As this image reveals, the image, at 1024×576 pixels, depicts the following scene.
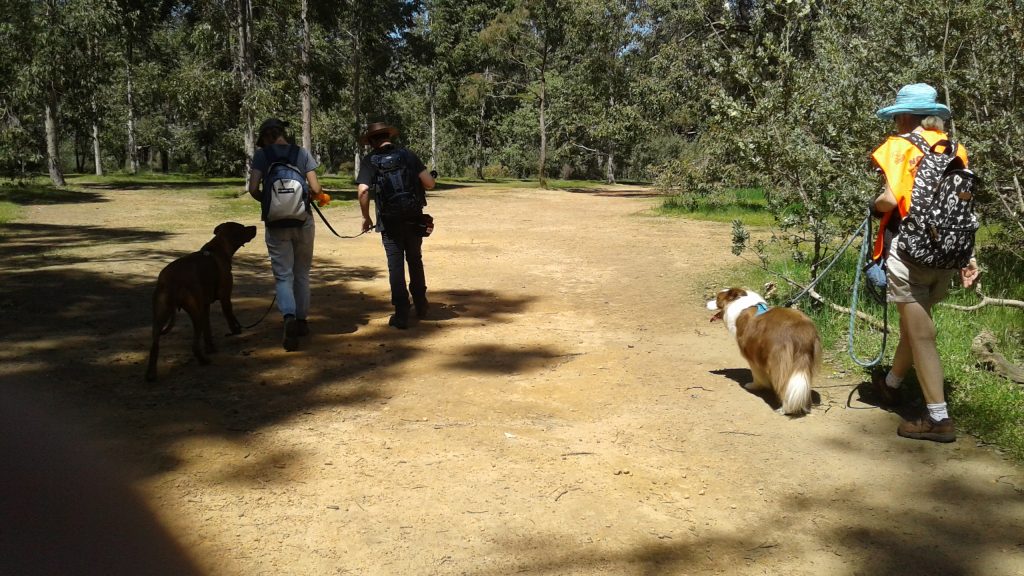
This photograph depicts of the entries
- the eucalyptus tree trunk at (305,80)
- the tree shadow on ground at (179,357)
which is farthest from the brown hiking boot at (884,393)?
the eucalyptus tree trunk at (305,80)

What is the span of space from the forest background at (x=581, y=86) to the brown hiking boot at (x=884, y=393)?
0.74 m

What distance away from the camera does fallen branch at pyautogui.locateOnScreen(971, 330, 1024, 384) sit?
18.3 feet

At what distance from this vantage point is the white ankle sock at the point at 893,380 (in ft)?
17.3

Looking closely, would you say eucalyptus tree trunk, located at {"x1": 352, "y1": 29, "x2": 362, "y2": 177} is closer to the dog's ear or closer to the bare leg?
the dog's ear

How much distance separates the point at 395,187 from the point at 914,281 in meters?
4.66

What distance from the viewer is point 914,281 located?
461 centimetres

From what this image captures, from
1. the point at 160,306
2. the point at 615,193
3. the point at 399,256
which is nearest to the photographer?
the point at 160,306

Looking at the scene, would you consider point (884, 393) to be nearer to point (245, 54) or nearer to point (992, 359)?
point (992, 359)

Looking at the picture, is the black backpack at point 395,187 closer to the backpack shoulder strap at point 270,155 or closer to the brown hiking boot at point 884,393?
the backpack shoulder strap at point 270,155

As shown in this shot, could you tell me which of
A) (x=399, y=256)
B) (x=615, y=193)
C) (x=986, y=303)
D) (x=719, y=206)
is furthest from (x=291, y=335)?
(x=615, y=193)

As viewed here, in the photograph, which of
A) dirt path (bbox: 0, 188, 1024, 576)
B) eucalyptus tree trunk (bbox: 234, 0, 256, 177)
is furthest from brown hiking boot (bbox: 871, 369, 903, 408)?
eucalyptus tree trunk (bbox: 234, 0, 256, 177)

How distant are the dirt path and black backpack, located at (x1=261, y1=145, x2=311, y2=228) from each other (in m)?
1.20

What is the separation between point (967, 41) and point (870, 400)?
3939mm

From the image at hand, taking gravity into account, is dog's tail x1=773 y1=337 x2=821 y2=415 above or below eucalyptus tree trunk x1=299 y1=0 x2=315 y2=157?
below
